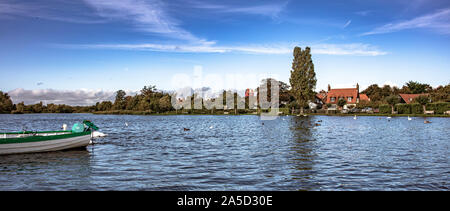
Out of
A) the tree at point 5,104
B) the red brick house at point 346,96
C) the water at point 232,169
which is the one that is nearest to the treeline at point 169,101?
the tree at point 5,104

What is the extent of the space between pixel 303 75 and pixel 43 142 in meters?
90.4

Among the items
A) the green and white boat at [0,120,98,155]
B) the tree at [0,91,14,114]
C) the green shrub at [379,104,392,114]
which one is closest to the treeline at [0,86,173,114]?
the tree at [0,91,14,114]

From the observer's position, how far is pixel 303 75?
10581cm

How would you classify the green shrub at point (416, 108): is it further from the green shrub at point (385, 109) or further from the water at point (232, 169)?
the water at point (232, 169)

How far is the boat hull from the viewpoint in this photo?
923 inches

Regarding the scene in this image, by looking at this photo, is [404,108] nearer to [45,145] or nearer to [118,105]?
[45,145]

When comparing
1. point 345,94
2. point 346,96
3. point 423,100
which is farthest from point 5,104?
point 423,100

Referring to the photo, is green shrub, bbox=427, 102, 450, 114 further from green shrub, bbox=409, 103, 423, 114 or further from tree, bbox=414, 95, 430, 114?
green shrub, bbox=409, 103, 423, 114

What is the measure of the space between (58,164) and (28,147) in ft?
18.5

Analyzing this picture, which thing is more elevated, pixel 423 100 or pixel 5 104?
pixel 5 104

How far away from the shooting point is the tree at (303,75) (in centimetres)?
10562

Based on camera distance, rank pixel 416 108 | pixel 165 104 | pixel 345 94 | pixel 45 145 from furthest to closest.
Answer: pixel 165 104 < pixel 345 94 < pixel 416 108 < pixel 45 145

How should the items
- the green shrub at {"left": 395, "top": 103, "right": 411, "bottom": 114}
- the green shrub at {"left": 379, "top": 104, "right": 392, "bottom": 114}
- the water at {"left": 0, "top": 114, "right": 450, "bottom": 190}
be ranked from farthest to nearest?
the green shrub at {"left": 379, "top": 104, "right": 392, "bottom": 114}
the green shrub at {"left": 395, "top": 103, "right": 411, "bottom": 114}
the water at {"left": 0, "top": 114, "right": 450, "bottom": 190}
